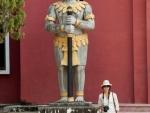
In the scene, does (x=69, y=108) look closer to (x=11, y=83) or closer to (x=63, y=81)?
(x=63, y=81)

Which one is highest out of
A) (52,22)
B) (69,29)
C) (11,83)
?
(52,22)

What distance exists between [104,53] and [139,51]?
2.42 feet

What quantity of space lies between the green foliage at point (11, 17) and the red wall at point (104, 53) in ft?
8.03

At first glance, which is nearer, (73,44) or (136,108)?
(73,44)

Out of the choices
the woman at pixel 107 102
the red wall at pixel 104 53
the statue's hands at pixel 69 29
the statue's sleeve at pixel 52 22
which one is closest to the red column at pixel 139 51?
the red wall at pixel 104 53

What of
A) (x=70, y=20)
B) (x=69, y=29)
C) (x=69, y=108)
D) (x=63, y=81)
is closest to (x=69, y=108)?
(x=69, y=108)

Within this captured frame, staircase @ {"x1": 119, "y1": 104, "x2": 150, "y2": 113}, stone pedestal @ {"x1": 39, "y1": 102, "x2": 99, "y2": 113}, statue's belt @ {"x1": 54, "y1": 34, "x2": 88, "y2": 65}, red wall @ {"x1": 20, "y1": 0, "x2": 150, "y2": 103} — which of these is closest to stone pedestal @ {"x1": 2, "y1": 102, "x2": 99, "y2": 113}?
stone pedestal @ {"x1": 39, "y1": 102, "x2": 99, "y2": 113}

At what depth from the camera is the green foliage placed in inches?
458

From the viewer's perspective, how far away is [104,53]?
14.4 metres

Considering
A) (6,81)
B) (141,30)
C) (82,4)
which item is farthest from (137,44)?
(6,81)

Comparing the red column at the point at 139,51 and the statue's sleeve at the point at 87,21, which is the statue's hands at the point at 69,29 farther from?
the red column at the point at 139,51

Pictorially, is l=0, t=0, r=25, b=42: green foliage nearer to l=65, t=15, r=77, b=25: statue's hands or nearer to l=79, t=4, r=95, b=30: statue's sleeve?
l=65, t=15, r=77, b=25: statue's hands

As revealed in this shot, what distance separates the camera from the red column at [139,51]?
46.6 feet

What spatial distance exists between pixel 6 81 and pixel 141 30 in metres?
3.38
